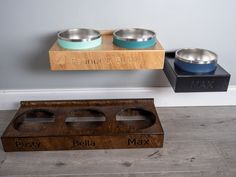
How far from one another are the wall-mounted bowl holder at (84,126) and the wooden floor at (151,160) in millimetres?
33

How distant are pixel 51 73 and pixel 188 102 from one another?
667 millimetres

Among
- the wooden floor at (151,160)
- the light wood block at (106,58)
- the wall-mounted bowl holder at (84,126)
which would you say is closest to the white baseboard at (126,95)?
the wall-mounted bowl holder at (84,126)

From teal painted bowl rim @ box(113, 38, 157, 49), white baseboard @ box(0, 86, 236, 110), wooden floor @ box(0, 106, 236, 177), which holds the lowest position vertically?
wooden floor @ box(0, 106, 236, 177)

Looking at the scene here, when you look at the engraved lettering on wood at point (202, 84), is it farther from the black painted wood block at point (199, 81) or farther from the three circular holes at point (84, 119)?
the three circular holes at point (84, 119)

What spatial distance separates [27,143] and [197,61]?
0.70m

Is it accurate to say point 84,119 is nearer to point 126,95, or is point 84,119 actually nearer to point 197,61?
point 126,95

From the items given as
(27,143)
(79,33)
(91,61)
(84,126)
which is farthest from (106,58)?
(27,143)

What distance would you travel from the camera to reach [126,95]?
46.8 inches

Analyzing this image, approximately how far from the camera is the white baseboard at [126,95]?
1.16 meters

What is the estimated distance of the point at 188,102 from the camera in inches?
48.0

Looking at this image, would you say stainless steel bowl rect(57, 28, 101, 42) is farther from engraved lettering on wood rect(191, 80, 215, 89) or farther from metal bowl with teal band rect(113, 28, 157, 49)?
engraved lettering on wood rect(191, 80, 215, 89)

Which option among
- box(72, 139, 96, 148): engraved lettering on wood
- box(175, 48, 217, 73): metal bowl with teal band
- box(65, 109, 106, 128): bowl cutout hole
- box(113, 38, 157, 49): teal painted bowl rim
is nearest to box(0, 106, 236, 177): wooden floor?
box(72, 139, 96, 148): engraved lettering on wood

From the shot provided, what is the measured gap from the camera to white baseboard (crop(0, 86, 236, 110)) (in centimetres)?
116

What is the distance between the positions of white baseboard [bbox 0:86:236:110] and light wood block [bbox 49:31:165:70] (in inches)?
10.5
